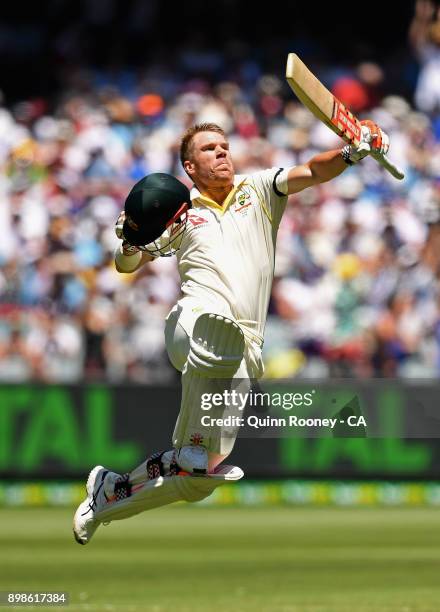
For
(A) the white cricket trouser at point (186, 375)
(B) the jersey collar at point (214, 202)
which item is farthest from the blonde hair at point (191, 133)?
(A) the white cricket trouser at point (186, 375)

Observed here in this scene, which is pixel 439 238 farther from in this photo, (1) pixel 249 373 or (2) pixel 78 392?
(1) pixel 249 373

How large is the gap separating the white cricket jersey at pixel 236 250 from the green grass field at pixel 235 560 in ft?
5.83

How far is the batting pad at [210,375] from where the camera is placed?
515cm

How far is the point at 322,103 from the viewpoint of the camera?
16.4 ft

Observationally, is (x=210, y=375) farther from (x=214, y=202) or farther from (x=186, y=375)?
(x=214, y=202)

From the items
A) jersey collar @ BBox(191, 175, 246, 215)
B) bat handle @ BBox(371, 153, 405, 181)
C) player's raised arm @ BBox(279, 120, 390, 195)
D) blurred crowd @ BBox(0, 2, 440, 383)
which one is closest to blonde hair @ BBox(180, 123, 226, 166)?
jersey collar @ BBox(191, 175, 246, 215)

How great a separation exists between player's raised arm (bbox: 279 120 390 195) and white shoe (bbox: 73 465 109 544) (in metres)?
1.34

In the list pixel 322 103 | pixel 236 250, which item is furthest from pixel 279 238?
pixel 322 103

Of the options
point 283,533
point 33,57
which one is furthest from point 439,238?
point 33,57

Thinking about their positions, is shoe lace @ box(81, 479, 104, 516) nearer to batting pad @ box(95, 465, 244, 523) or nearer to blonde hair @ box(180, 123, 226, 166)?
batting pad @ box(95, 465, 244, 523)

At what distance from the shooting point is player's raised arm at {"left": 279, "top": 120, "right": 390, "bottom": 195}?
519 cm

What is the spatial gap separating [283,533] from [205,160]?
4.76 meters

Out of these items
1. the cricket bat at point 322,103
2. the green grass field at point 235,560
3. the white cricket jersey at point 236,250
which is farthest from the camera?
the green grass field at point 235,560

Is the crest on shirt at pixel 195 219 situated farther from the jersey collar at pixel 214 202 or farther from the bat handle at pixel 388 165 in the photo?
the bat handle at pixel 388 165
